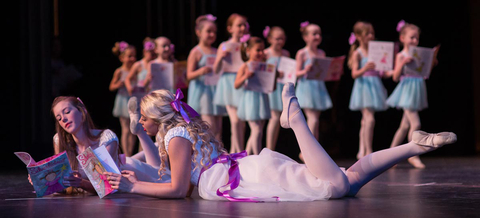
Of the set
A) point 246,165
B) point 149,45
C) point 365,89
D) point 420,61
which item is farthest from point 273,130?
point 246,165

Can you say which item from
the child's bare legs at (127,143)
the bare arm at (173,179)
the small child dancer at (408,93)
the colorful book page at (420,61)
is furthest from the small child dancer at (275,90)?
the bare arm at (173,179)

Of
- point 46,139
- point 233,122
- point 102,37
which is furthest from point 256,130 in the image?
point 102,37

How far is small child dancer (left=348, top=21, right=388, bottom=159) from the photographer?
6816 millimetres

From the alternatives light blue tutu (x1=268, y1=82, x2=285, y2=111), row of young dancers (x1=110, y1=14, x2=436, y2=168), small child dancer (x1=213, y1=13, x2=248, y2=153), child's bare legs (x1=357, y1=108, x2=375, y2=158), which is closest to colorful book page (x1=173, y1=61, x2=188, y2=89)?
row of young dancers (x1=110, y1=14, x2=436, y2=168)

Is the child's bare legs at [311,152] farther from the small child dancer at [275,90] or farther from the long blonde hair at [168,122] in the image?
the small child dancer at [275,90]

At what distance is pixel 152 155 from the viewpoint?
14.0ft

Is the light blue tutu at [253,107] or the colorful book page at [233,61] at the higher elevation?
the colorful book page at [233,61]

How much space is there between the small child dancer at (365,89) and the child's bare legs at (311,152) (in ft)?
11.3

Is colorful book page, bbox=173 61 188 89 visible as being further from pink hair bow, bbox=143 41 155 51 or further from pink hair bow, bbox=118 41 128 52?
pink hair bow, bbox=118 41 128 52

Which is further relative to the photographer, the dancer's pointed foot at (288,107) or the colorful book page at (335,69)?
the colorful book page at (335,69)

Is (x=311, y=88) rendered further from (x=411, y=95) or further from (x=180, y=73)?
(x=180, y=73)

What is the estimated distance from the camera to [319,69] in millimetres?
6898

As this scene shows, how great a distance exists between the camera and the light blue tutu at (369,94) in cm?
684

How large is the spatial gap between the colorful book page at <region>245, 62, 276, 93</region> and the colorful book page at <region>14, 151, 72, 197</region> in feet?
9.99
